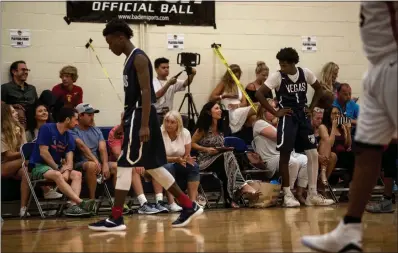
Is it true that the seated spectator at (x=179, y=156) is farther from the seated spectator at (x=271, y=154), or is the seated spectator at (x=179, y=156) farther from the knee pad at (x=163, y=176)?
the knee pad at (x=163, y=176)

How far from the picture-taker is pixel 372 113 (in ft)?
11.1

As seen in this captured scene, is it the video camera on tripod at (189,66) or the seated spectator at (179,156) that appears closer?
the seated spectator at (179,156)

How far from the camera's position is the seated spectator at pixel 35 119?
302 inches

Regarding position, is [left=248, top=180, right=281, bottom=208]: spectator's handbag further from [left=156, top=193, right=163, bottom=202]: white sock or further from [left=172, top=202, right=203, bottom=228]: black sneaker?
[left=172, top=202, right=203, bottom=228]: black sneaker

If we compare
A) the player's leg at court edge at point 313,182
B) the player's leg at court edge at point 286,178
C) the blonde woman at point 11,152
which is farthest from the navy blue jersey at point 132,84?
the player's leg at court edge at point 313,182

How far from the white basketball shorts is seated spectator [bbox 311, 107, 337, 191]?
4.47 m

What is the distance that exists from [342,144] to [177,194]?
3.63 m

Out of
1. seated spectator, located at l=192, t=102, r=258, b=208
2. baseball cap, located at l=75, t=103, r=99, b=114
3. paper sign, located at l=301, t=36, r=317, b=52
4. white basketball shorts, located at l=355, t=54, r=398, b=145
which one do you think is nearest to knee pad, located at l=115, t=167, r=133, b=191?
white basketball shorts, located at l=355, t=54, r=398, b=145

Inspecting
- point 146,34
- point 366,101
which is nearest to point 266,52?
point 146,34

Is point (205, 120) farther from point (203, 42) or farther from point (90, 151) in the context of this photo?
point (203, 42)

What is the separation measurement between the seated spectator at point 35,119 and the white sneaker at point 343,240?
481cm

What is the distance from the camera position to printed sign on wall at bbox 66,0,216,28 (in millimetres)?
9117

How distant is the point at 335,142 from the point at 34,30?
414 cm

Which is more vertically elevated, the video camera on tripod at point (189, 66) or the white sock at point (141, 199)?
the video camera on tripod at point (189, 66)
